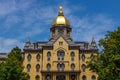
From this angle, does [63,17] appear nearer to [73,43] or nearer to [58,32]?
[58,32]

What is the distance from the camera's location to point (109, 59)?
40188mm

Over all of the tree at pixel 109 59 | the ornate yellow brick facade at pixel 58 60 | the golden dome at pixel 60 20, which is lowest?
the tree at pixel 109 59

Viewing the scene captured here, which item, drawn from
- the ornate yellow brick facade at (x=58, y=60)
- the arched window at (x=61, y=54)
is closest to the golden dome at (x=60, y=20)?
the ornate yellow brick facade at (x=58, y=60)

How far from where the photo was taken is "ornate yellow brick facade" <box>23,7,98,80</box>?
83625mm

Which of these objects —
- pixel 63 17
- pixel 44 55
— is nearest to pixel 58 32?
pixel 63 17

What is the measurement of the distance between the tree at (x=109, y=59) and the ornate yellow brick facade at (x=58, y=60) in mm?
41128

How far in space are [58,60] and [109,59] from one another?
4488cm

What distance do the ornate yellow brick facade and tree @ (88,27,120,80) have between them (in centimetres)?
4113

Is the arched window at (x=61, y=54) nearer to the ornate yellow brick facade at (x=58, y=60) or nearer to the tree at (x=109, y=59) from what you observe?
the ornate yellow brick facade at (x=58, y=60)

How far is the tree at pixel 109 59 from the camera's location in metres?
38.2

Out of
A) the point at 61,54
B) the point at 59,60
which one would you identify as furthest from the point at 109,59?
the point at 61,54

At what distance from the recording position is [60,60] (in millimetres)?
84438

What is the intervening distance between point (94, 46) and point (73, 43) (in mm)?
6128

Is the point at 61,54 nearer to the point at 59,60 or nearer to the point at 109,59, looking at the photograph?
the point at 59,60
